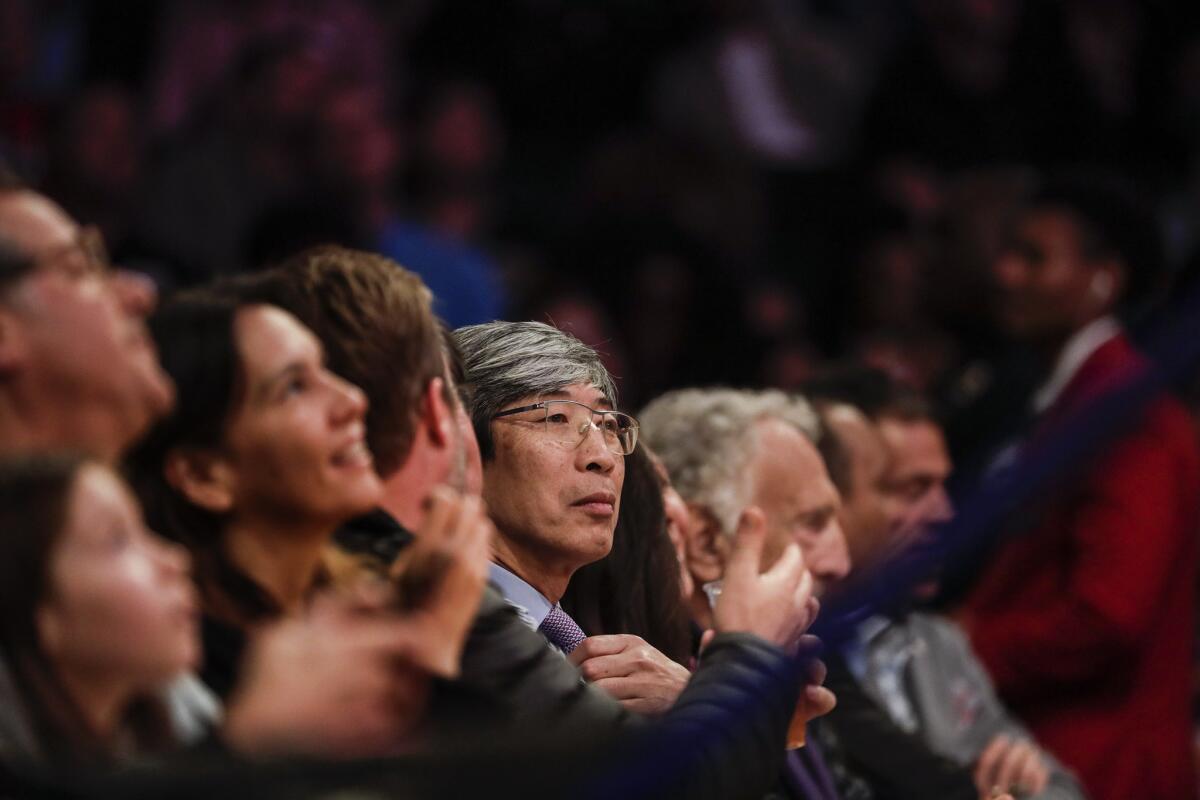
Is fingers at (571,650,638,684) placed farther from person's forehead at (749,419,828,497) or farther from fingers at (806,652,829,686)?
person's forehead at (749,419,828,497)

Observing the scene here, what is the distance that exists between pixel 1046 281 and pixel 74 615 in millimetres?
3406

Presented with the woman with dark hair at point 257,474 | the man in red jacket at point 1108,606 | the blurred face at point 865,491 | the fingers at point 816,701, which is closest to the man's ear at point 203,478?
the woman with dark hair at point 257,474

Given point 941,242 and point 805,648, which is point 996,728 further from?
point 941,242

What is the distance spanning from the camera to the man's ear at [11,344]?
1.77 meters

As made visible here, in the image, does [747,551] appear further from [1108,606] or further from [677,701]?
[1108,606]

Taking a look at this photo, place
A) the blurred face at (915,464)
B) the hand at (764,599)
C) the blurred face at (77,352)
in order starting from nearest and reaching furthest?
the blurred face at (77,352) → the hand at (764,599) → the blurred face at (915,464)

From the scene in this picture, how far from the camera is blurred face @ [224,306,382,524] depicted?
6.44 ft

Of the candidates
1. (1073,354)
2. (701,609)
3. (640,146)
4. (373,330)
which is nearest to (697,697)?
(373,330)

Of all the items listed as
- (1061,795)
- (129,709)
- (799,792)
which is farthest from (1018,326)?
(129,709)

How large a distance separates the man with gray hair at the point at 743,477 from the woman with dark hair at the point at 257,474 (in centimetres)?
116

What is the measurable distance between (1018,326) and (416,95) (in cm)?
175

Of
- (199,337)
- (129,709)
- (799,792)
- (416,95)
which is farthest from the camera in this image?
(416,95)

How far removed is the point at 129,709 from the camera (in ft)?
5.44

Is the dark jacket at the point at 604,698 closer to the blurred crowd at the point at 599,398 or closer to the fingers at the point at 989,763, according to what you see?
the blurred crowd at the point at 599,398
